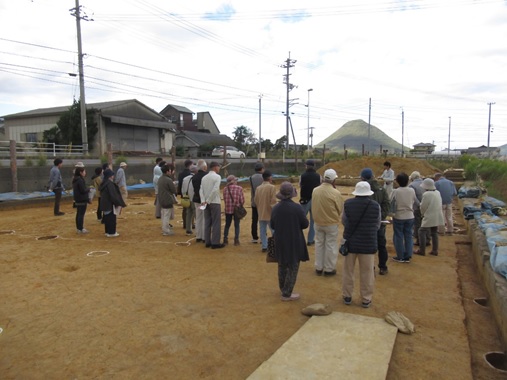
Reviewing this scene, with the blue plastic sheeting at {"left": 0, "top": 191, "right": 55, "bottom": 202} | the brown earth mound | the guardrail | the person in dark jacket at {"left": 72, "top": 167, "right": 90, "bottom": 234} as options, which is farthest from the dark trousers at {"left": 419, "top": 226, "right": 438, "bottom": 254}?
the brown earth mound

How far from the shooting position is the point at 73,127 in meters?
29.4

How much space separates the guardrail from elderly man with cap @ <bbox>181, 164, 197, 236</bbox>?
37.9 ft

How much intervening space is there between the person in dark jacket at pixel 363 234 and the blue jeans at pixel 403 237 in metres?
2.11

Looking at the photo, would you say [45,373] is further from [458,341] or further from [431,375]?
[458,341]

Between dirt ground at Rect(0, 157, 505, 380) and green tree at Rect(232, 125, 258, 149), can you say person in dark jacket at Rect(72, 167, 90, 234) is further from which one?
green tree at Rect(232, 125, 258, 149)

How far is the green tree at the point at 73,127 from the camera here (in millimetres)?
29297

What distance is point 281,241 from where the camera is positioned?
4.92m

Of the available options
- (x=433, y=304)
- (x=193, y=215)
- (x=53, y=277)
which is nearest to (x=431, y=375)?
(x=433, y=304)

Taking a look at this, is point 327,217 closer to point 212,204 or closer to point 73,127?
point 212,204

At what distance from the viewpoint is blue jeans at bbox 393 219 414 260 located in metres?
6.70

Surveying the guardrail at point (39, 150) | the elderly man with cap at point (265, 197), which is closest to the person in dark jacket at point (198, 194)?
the elderly man with cap at point (265, 197)

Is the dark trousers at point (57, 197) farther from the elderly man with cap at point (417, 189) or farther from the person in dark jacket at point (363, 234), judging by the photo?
the elderly man with cap at point (417, 189)

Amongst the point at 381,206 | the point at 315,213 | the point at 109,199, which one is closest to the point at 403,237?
the point at 381,206

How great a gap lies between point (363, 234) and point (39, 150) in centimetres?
1994
